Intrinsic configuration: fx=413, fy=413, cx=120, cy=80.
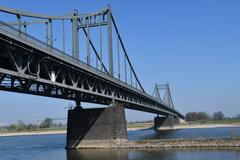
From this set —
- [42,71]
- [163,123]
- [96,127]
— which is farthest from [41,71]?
[163,123]

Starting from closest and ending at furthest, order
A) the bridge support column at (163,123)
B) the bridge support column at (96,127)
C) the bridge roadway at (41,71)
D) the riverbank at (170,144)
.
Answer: the bridge roadway at (41,71), the riverbank at (170,144), the bridge support column at (96,127), the bridge support column at (163,123)

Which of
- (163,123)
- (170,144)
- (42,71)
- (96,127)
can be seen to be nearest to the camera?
(42,71)

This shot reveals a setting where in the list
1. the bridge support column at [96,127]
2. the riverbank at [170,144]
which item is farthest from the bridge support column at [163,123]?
the riverbank at [170,144]

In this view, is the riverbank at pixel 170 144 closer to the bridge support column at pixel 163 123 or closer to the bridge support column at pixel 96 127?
the bridge support column at pixel 96 127

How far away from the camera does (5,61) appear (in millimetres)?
37281

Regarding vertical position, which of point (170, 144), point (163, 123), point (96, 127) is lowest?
point (170, 144)

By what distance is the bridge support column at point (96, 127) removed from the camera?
61.9m

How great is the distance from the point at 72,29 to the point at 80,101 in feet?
37.2

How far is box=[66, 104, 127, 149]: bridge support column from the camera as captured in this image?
61875 mm

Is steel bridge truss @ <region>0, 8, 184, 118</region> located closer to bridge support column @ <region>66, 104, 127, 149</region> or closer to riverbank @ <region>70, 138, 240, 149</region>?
bridge support column @ <region>66, 104, 127, 149</region>

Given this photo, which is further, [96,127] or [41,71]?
[96,127]

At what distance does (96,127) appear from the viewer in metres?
62.8

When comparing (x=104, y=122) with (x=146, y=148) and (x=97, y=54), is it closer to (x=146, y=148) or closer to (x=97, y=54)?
(x=146, y=148)

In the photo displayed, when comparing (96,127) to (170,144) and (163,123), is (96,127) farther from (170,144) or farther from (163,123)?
(163,123)
